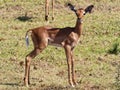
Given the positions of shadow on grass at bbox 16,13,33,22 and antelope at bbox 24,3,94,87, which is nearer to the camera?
antelope at bbox 24,3,94,87

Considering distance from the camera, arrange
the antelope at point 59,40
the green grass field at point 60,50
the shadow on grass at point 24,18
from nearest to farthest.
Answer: the antelope at point 59,40, the green grass field at point 60,50, the shadow on grass at point 24,18

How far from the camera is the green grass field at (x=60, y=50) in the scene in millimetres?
10727

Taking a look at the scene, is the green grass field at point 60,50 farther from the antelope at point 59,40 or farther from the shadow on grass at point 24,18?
the antelope at point 59,40

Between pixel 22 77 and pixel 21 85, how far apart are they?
775mm

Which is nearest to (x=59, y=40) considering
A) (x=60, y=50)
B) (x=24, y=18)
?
(x=60, y=50)

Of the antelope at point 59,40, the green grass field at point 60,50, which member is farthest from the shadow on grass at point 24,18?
the antelope at point 59,40

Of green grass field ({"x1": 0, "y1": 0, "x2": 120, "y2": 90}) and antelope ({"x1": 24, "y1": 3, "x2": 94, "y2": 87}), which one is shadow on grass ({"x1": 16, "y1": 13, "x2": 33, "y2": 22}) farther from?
antelope ({"x1": 24, "y1": 3, "x2": 94, "y2": 87})

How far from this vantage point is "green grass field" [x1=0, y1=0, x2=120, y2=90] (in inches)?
422

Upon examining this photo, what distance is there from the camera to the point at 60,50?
44.3ft

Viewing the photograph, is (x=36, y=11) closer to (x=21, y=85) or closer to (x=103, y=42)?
(x=103, y=42)

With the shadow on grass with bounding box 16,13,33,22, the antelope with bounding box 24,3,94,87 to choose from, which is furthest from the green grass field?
the antelope with bounding box 24,3,94,87

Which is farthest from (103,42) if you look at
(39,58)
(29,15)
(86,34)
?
(29,15)

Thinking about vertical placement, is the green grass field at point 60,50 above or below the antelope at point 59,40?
below

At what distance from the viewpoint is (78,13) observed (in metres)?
10.2
